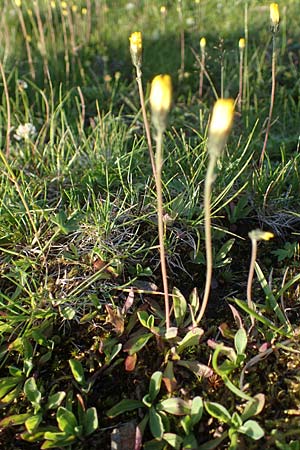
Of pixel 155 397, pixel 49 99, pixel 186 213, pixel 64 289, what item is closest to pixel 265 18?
pixel 49 99

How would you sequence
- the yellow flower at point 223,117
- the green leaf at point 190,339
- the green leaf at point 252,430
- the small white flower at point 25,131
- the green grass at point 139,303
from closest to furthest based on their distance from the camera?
1. the yellow flower at point 223,117
2. the green leaf at point 252,430
3. the green grass at point 139,303
4. the green leaf at point 190,339
5. the small white flower at point 25,131

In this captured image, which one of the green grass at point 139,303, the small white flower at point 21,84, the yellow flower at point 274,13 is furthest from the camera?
the small white flower at point 21,84

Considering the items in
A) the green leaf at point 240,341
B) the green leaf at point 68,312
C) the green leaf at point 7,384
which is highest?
the green leaf at point 68,312

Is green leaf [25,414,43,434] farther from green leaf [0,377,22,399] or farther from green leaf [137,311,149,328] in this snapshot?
green leaf [137,311,149,328]

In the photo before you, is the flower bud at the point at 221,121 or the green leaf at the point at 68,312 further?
the green leaf at the point at 68,312

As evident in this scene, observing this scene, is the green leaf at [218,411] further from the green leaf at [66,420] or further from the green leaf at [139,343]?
the green leaf at [66,420]

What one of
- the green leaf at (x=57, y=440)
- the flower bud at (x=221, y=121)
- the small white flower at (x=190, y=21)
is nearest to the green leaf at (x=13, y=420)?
the green leaf at (x=57, y=440)

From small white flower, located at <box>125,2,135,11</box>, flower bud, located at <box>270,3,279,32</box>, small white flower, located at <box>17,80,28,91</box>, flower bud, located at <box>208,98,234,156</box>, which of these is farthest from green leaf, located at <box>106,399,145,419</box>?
small white flower, located at <box>125,2,135,11</box>
